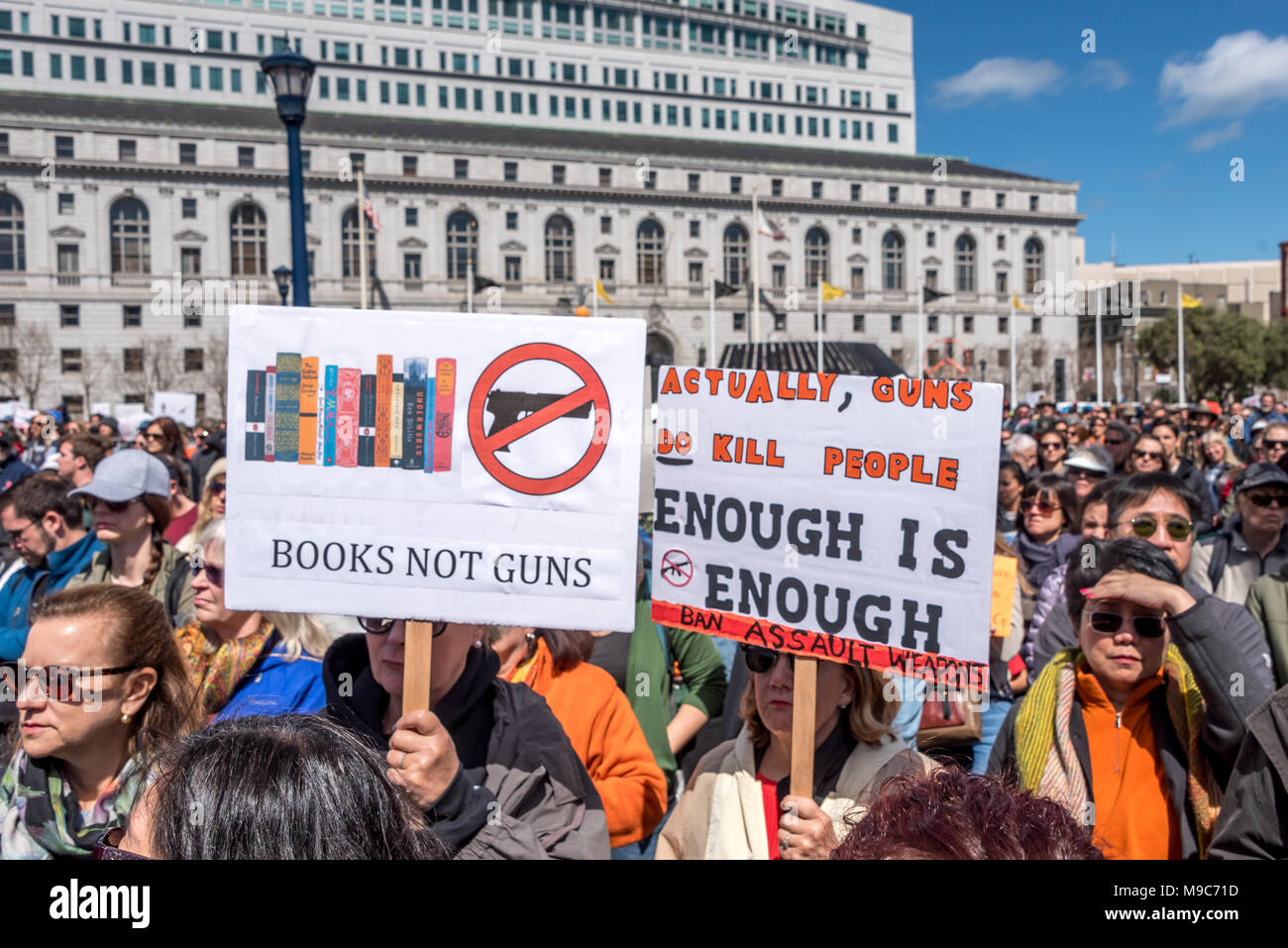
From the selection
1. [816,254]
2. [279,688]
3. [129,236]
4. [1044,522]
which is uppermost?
[816,254]

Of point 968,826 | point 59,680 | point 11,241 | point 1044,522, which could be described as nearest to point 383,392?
point 59,680

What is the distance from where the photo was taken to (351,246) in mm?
61844

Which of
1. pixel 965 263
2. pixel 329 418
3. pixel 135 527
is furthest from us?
pixel 965 263

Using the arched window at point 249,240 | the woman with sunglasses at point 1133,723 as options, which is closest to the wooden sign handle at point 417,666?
the woman with sunglasses at point 1133,723

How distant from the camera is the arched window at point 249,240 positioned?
6100 centimetres

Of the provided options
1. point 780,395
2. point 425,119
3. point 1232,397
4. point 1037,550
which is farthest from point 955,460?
point 425,119

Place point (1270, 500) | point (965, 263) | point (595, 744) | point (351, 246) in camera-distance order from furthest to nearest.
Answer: point (965, 263)
point (351, 246)
point (1270, 500)
point (595, 744)

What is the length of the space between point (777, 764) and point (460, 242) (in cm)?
6485

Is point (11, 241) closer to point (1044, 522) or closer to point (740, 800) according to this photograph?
point (1044, 522)

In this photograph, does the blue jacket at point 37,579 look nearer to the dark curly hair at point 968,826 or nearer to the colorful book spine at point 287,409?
the colorful book spine at point 287,409

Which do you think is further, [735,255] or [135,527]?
[735,255]

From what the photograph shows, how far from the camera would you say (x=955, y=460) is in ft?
8.37

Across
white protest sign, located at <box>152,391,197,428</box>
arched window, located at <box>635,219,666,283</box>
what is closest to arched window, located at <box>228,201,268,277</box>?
arched window, located at <box>635,219,666,283</box>
